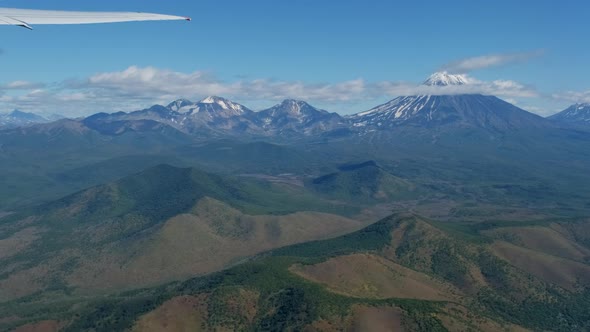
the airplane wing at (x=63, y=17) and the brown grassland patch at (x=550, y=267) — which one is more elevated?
the airplane wing at (x=63, y=17)

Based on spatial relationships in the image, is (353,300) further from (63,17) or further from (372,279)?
(63,17)

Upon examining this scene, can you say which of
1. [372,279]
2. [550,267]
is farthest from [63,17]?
[550,267]

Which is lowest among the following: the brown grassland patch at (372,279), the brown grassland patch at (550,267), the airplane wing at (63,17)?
the brown grassland patch at (550,267)

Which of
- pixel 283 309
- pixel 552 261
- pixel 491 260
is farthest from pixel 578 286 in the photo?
pixel 283 309

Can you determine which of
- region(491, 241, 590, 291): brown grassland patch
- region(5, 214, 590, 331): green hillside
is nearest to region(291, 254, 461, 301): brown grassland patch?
region(5, 214, 590, 331): green hillside

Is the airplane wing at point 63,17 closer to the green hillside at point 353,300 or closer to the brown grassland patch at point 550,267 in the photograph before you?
the green hillside at point 353,300

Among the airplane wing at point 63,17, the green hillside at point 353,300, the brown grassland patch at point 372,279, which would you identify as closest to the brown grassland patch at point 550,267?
the green hillside at point 353,300

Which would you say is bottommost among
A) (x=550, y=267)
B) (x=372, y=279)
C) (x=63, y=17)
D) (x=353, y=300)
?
(x=550, y=267)

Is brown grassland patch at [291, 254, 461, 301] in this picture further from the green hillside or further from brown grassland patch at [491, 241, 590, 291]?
brown grassland patch at [491, 241, 590, 291]

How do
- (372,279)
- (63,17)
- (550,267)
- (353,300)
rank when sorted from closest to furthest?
(63,17) → (353,300) → (372,279) → (550,267)
